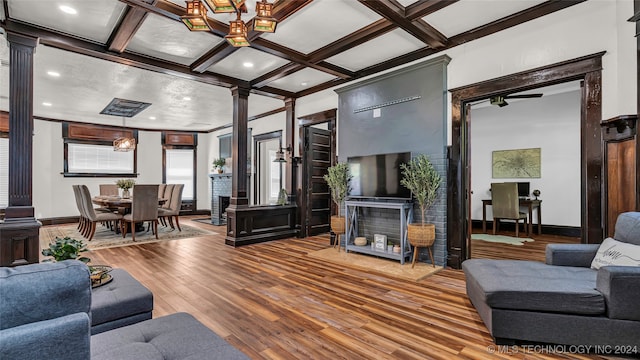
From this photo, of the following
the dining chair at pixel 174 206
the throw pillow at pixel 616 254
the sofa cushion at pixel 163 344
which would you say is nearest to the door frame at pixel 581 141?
the throw pillow at pixel 616 254

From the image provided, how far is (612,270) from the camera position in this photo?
1.87 meters

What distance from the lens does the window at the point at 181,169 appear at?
10.0 m

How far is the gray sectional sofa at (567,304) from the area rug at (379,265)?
1296mm

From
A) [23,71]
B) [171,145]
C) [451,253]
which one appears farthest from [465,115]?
[171,145]

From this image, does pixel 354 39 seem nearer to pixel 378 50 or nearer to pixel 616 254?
pixel 378 50

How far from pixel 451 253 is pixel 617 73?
2485mm

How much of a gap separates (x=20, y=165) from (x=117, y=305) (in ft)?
8.99

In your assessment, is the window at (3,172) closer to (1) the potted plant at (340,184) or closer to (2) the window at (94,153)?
(2) the window at (94,153)

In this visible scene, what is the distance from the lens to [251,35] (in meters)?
3.63

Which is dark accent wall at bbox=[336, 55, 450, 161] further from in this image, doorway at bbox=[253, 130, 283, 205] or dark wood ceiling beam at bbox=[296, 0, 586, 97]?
doorway at bbox=[253, 130, 283, 205]

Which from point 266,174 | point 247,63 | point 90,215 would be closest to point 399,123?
point 247,63

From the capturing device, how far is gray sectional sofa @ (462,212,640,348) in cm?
186

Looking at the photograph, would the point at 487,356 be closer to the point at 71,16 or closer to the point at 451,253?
the point at 451,253

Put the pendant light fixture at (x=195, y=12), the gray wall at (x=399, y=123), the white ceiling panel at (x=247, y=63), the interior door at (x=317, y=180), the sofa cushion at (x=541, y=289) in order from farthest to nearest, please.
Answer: the interior door at (x=317, y=180) < the white ceiling panel at (x=247, y=63) < the gray wall at (x=399, y=123) < the pendant light fixture at (x=195, y=12) < the sofa cushion at (x=541, y=289)
